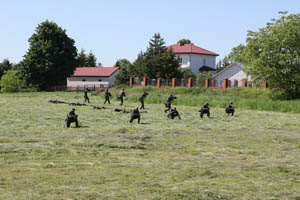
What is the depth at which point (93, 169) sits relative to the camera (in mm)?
8891

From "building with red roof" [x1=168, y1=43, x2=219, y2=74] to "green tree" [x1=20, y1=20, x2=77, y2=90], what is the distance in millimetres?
30574

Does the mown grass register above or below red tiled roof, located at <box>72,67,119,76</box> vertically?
below

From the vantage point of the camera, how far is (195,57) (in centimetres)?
9569

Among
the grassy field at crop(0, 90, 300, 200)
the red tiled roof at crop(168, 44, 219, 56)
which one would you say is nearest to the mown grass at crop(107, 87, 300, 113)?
the grassy field at crop(0, 90, 300, 200)

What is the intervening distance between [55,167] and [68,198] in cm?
267

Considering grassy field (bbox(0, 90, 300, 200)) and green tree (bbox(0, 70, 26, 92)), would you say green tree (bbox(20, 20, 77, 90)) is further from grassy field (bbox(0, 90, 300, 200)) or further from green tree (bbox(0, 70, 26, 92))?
grassy field (bbox(0, 90, 300, 200))

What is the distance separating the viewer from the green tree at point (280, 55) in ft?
127

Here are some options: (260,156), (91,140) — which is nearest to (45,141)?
(91,140)

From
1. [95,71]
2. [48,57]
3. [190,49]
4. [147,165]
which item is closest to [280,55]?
[147,165]

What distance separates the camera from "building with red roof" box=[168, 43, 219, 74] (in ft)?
311

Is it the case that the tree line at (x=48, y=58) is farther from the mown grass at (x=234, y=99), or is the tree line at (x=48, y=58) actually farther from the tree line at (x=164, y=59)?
the mown grass at (x=234, y=99)

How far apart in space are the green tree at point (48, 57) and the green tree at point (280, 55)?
126ft

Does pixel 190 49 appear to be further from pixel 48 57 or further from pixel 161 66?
pixel 48 57

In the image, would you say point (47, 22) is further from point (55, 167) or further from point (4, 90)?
point (55, 167)
